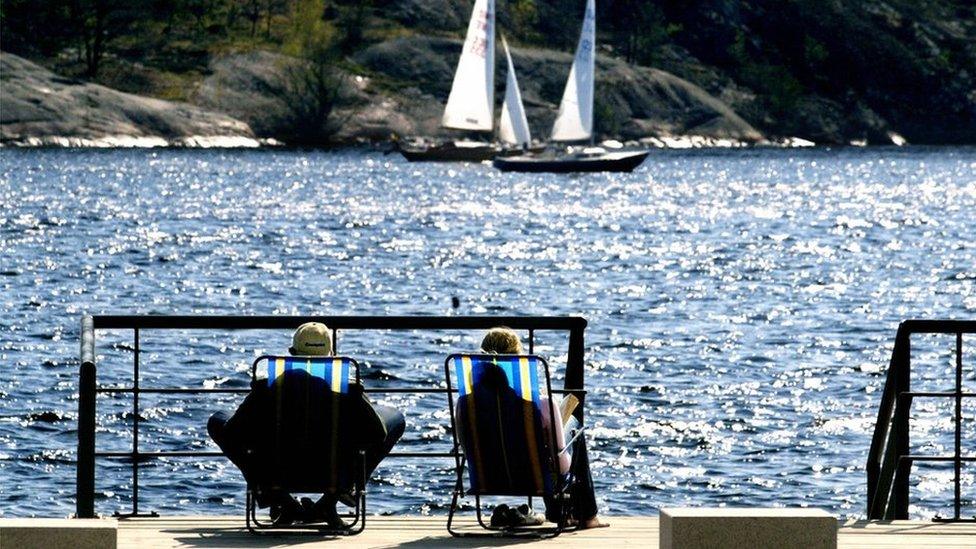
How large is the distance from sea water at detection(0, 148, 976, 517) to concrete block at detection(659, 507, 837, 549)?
1069 centimetres

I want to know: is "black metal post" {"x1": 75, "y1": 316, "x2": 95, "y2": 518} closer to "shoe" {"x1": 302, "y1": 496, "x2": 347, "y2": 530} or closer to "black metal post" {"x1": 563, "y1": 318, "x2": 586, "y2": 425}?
"shoe" {"x1": 302, "y1": 496, "x2": 347, "y2": 530}

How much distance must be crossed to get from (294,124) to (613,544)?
153 metres

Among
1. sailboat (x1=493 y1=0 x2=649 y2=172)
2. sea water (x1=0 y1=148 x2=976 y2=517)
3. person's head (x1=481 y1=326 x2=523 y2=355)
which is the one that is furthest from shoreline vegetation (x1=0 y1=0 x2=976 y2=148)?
person's head (x1=481 y1=326 x2=523 y2=355)

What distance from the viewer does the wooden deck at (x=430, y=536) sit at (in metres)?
10.1

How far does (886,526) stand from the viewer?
10.8 meters

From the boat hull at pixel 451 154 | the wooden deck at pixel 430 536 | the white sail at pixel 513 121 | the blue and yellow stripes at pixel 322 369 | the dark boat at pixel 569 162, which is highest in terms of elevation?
the white sail at pixel 513 121

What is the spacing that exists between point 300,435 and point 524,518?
4.22ft

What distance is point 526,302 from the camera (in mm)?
49281

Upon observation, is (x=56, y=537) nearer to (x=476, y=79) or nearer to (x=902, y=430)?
(x=902, y=430)

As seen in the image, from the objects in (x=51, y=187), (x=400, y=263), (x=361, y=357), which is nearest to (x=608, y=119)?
(x=51, y=187)

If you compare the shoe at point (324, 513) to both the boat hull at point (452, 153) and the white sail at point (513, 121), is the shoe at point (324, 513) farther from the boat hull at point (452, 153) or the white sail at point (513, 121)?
the boat hull at point (452, 153)

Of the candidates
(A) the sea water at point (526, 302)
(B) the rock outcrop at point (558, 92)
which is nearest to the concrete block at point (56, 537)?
(A) the sea water at point (526, 302)

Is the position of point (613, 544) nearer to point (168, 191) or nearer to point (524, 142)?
point (168, 191)

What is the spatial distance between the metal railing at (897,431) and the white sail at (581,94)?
343 ft
